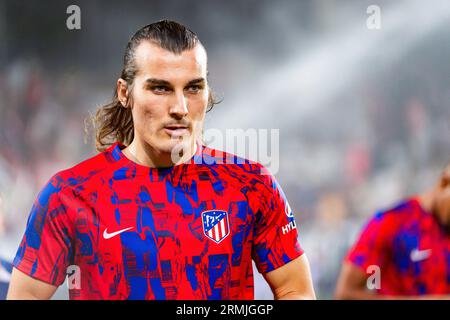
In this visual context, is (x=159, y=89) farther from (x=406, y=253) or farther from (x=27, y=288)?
(x=406, y=253)

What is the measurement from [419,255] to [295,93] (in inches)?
23.3

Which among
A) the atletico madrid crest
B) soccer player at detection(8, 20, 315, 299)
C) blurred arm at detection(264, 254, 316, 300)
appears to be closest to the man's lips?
soccer player at detection(8, 20, 315, 299)

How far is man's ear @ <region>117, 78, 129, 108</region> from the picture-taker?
1494 mm

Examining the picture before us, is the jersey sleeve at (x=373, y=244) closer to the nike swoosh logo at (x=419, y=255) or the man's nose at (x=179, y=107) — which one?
the nike swoosh logo at (x=419, y=255)

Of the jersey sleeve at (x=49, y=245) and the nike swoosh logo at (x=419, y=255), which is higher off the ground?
the jersey sleeve at (x=49, y=245)

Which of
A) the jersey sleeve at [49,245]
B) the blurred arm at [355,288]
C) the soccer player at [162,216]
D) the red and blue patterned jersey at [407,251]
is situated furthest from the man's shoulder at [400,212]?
the jersey sleeve at [49,245]

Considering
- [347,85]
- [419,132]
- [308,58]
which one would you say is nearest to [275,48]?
[308,58]

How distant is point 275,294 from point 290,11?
2.73 ft

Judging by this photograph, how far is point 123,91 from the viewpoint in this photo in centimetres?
150

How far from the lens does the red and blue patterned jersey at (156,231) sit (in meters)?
1.39

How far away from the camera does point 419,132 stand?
166 cm

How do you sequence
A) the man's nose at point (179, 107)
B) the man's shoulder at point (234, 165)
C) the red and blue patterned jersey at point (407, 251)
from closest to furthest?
1. the man's nose at point (179, 107)
2. the man's shoulder at point (234, 165)
3. the red and blue patterned jersey at point (407, 251)

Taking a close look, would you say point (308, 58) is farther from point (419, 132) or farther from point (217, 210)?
point (217, 210)

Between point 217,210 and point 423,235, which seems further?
point 423,235
